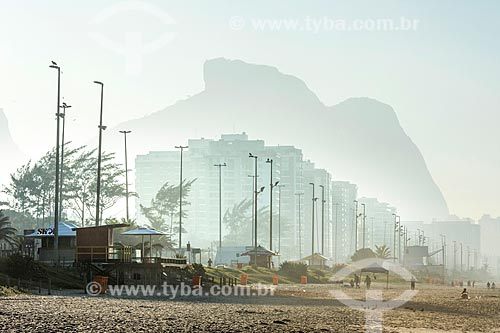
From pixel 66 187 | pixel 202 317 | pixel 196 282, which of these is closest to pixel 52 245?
pixel 196 282

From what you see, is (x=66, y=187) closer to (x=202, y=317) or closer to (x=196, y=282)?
(x=196, y=282)

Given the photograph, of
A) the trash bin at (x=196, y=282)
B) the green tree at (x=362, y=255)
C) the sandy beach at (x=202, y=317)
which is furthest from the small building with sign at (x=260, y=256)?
the sandy beach at (x=202, y=317)

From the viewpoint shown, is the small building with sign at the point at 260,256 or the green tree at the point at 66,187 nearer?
the small building with sign at the point at 260,256

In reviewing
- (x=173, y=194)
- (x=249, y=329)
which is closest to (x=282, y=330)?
(x=249, y=329)

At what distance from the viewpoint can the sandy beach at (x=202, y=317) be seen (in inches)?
1094

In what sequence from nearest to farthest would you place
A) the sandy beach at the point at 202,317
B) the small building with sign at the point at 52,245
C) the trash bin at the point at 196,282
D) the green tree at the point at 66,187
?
the sandy beach at the point at 202,317, the trash bin at the point at 196,282, the small building with sign at the point at 52,245, the green tree at the point at 66,187

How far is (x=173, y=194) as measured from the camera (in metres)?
173

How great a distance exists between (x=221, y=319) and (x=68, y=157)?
117836 mm

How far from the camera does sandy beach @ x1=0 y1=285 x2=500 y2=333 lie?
91.2 feet

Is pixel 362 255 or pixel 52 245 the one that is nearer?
pixel 52 245

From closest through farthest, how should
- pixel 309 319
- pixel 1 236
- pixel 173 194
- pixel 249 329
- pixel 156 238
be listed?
pixel 249 329 → pixel 309 319 → pixel 1 236 → pixel 156 238 → pixel 173 194

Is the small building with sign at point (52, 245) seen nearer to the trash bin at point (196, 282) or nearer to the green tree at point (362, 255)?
the trash bin at point (196, 282)

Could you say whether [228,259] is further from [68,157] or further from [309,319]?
[309,319]

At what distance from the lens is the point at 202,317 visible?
108 ft
